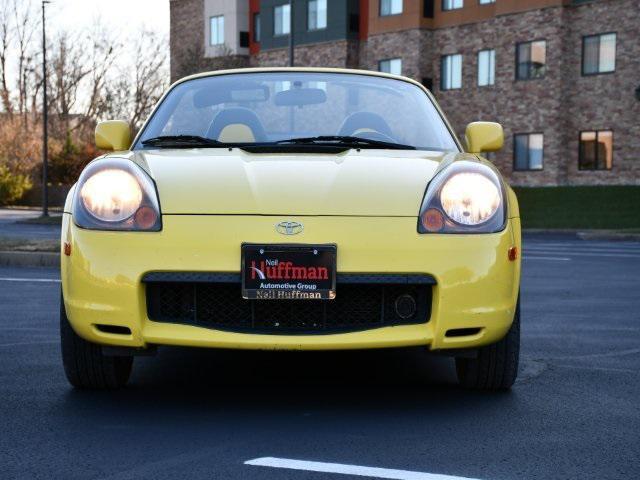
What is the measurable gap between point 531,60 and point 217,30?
18.7 m

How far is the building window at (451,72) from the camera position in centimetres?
4028

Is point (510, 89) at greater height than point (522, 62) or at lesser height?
lesser

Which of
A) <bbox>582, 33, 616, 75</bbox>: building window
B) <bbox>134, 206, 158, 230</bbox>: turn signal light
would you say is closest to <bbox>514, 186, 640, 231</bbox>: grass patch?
<bbox>582, 33, 616, 75</bbox>: building window

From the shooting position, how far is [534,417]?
4566 millimetres

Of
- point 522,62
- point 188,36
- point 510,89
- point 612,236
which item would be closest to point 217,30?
point 188,36

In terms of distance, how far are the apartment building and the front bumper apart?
3017 cm

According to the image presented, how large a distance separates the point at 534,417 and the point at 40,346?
3.27 metres

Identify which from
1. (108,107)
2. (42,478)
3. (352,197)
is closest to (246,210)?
(352,197)

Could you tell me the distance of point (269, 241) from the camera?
4.38 m

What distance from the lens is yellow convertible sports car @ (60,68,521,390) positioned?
4387 mm

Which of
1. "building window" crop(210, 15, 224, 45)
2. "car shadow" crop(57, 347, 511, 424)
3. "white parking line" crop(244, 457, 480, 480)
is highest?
"building window" crop(210, 15, 224, 45)

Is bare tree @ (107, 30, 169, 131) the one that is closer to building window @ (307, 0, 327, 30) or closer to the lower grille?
building window @ (307, 0, 327, 30)

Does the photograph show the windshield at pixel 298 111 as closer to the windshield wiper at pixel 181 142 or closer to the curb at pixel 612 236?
the windshield wiper at pixel 181 142

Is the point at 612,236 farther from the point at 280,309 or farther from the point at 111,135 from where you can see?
the point at 280,309
